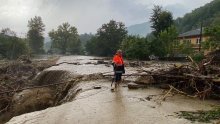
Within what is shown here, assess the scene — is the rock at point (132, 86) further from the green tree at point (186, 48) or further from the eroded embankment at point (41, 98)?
the green tree at point (186, 48)

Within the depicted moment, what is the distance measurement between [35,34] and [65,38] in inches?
517

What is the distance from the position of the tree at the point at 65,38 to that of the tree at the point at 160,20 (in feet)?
234

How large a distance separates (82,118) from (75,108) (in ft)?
6.35

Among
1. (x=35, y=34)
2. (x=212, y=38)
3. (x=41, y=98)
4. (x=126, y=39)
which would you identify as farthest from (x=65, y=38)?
(x=41, y=98)

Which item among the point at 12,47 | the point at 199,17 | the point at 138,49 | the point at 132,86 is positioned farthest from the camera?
the point at 199,17

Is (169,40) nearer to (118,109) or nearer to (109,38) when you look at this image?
(109,38)

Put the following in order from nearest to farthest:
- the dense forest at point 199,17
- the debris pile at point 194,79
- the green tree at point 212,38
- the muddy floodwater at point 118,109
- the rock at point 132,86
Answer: the muddy floodwater at point 118,109 → the debris pile at point 194,79 → the rock at point 132,86 → the green tree at point 212,38 → the dense forest at point 199,17

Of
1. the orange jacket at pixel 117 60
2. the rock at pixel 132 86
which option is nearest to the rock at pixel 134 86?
the rock at pixel 132 86

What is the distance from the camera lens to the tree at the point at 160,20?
74.6 m

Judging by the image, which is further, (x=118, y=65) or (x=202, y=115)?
(x=118, y=65)

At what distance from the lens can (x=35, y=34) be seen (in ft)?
461

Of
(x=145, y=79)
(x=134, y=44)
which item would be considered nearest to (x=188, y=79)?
(x=145, y=79)

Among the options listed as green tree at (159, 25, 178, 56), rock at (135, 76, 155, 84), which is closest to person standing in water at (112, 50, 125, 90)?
rock at (135, 76, 155, 84)

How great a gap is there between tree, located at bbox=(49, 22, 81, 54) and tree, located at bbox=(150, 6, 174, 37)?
71459mm
